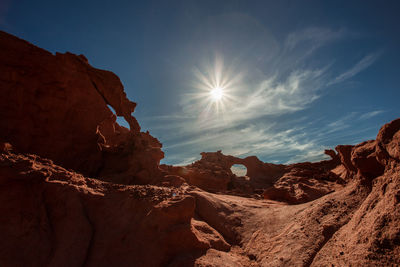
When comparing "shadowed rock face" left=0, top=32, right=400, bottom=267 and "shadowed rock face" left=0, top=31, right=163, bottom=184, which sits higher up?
"shadowed rock face" left=0, top=31, right=163, bottom=184

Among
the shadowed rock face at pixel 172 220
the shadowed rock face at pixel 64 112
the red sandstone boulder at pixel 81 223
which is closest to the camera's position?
the shadowed rock face at pixel 172 220

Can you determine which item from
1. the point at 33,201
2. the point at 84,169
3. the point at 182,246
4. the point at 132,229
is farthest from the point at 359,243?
the point at 84,169

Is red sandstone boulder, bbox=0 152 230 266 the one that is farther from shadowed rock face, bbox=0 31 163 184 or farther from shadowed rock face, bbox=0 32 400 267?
shadowed rock face, bbox=0 31 163 184

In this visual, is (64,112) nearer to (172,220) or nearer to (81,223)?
(81,223)

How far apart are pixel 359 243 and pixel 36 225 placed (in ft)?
22.2

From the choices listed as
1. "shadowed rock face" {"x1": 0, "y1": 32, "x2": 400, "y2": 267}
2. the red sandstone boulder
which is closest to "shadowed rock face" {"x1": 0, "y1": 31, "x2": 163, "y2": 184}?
"shadowed rock face" {"x1": 0, "y1": 32, "x2": 400, "y2": 267}

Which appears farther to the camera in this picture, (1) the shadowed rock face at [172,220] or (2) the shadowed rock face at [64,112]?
(2) the shadowed rock face at [64,112]

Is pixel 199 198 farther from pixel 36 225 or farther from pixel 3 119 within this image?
pixel 3 119

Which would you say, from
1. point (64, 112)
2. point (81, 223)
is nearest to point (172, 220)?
point (81, 223)

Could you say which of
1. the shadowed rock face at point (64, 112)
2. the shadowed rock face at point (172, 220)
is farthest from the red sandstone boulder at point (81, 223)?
the shadowed rock face at point (64, 112)

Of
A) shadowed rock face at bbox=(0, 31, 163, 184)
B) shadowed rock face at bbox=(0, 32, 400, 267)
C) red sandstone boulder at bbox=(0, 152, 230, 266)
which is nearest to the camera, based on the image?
shadowed rock face at bbox=(0, 32, 400, 267)

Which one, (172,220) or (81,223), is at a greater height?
(81,223)

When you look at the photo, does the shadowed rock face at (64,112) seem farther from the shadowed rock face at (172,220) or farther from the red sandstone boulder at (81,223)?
the red sandstone boulder at (81,223)

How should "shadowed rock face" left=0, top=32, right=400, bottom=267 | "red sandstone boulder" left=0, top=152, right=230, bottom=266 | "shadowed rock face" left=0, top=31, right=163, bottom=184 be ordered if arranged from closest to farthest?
1. "shadowed rock face" left=0, top=32, right=400, bottom=267
2. "red sandstone boulder" left=0, top=152, right=230, bottom=266
3. "shadowed rock face" left=0, top=31, right=163, bottom=184
